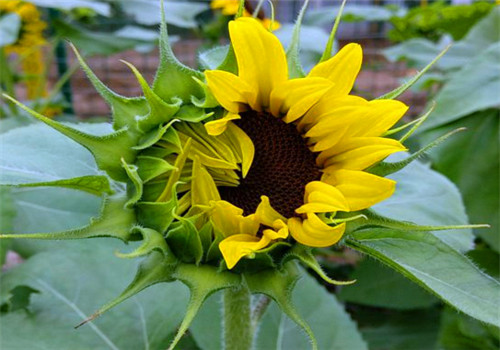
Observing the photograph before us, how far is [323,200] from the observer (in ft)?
1.53

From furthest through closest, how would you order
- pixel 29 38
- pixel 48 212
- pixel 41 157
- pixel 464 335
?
pixel 29 38, pixel 464 335, pixel 48 212, pixel 41 157

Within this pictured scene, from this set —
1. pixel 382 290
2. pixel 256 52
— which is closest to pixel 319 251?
pixel 382 290

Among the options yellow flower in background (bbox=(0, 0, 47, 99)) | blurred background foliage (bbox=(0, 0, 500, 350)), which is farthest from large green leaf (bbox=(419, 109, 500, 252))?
yellow flower in background (bbox=(0, 0, 47, 99))


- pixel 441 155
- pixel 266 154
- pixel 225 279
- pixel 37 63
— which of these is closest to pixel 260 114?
pixel 266 154

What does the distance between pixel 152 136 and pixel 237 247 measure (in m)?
0.11

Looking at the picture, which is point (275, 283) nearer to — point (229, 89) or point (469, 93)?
point (229, 89)

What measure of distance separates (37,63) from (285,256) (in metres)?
1.38

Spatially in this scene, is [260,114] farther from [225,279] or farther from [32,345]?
[32,345]

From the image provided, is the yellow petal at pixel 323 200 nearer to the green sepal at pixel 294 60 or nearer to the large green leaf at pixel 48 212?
the green sepal at pixel 294 60

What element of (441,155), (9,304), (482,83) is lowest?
(9,304)

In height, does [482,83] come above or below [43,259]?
above

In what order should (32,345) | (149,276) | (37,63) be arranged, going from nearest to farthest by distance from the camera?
(149,276) → (32,345) → (37,63)

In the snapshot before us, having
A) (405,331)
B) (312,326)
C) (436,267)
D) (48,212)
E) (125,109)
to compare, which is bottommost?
(405,331)

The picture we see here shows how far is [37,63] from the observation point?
1693 millimetres
